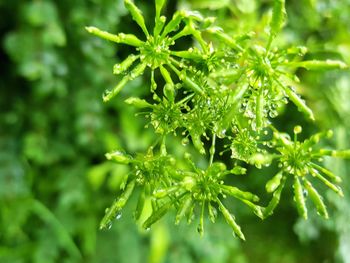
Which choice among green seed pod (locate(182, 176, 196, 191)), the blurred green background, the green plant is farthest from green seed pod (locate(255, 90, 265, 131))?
the blurred green background

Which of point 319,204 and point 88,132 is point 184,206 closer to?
point 319,204

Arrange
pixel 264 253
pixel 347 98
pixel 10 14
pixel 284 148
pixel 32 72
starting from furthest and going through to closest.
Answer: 1. pixel 264 253
2. pixel 347 98
3. pixel 10 14
4. pixel 32 72
5. pixel 284 148

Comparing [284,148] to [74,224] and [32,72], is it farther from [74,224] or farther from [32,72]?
[74,224]

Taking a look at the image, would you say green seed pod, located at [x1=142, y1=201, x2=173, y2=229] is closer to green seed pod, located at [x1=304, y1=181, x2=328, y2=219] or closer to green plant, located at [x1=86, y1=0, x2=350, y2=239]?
green plant, located at [x1=86, y1=0, x2=350, y2=239]

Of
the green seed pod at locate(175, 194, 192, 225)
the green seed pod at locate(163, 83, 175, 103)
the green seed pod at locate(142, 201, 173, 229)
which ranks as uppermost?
the green seed pod at locate(163, 83, 175, 103)

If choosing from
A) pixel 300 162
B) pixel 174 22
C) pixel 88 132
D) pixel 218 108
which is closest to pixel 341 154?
pixel 300 162

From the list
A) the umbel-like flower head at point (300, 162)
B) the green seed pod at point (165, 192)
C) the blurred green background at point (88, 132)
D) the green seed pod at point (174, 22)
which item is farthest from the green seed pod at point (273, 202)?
the blurred green background at point (88, 132)

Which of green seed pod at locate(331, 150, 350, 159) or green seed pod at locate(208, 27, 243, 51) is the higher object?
green seed pod at locate(208, 27, 243, 51)

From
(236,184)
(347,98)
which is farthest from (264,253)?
(347,98)

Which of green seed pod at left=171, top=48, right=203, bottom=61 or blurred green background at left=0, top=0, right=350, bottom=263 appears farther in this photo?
blurred green background at left=0, top=0, right=350, bottom=263
